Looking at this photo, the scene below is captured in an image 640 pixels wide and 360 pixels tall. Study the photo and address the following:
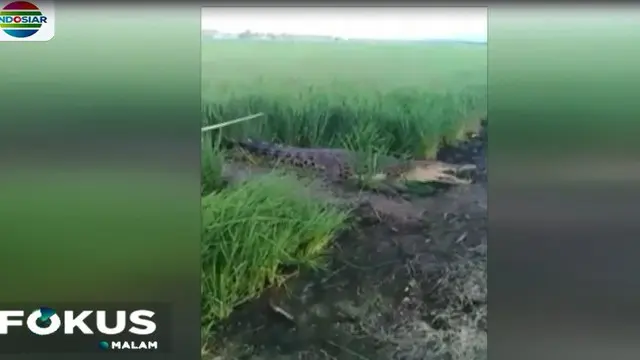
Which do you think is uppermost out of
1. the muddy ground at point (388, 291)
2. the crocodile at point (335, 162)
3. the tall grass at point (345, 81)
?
the tall grass at point (345, 81)

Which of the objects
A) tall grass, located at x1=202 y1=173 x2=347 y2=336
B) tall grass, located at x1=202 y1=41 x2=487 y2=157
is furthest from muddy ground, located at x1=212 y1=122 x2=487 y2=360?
tall grass, located at x1=202 y1=41 x2=487 y2=157

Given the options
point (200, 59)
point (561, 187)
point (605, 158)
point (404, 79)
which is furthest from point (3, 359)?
point (605, 158)

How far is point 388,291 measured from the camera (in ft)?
7.97

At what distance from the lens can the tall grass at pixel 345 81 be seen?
2424mm

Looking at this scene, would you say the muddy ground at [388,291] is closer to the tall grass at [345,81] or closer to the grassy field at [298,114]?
the grassy field at [298,114]

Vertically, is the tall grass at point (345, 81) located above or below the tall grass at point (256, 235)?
above

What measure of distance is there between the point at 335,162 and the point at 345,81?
0.24 meters

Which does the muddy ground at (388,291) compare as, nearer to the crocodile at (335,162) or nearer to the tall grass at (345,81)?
the crocodile at (335,162)

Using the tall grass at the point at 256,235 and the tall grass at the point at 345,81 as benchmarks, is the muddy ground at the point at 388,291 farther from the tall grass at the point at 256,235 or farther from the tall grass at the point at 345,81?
the tall grass at the point at 345,81

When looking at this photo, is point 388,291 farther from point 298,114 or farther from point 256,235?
point 298,114

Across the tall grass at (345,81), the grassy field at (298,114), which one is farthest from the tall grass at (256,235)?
the tall grass at (345,81)

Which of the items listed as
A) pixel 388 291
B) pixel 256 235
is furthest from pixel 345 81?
pixel 388 291

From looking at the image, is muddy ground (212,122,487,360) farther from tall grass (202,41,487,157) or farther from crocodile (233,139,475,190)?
tall grass (202,41,487,157)

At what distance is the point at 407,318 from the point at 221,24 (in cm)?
104
